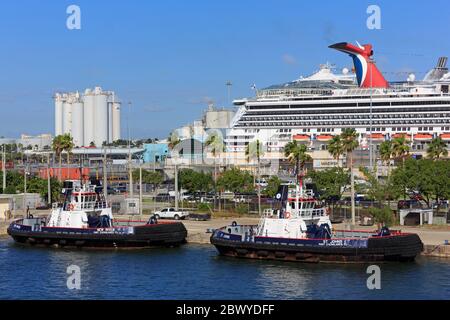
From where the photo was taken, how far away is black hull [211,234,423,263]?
41.7m

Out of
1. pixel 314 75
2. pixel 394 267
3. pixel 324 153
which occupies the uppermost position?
pixel 314 75

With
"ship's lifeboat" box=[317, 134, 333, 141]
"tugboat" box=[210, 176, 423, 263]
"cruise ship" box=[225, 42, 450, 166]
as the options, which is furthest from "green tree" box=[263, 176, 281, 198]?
"ship's lifeboat" box=[317, 134, 333, 141]

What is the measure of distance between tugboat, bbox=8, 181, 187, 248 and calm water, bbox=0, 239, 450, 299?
7.33 ft

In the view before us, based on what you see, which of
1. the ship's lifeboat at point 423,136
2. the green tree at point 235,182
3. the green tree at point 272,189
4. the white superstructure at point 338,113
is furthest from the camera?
the white superstructure at point 338,113

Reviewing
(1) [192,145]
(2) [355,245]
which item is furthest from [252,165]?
(2) [355,245]

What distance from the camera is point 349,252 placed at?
1654 inches

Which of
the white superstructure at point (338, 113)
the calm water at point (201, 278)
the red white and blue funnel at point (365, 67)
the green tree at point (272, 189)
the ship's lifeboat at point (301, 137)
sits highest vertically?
the red white and blue funnel at point (365, 67)

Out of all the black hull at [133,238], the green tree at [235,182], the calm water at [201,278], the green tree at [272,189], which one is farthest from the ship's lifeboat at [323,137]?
the calm water at [201,278]

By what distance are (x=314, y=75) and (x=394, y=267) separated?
10174 cm

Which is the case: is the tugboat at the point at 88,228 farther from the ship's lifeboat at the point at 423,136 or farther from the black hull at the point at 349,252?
the ship's lifeboat at the point at 423,136

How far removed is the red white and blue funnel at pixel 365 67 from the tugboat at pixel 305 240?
83.7 metres

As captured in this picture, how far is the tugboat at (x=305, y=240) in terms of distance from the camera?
4184 centimetres
